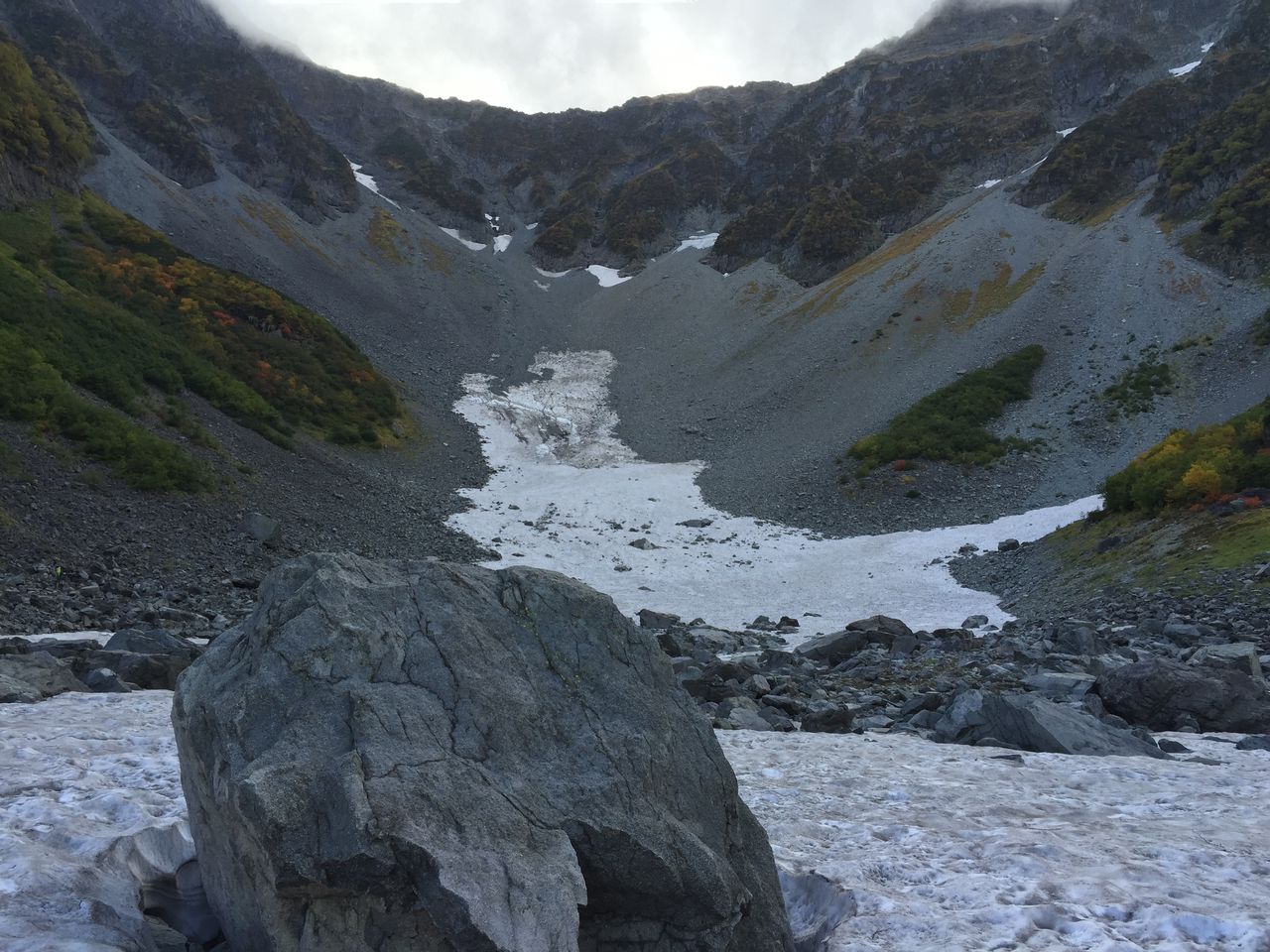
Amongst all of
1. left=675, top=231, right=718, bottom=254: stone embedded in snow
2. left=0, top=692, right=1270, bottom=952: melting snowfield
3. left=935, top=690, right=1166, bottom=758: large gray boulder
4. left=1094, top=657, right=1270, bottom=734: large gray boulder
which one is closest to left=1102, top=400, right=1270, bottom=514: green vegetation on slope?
left=1094, top=657, right=1270, bottom=734: large gray boulder

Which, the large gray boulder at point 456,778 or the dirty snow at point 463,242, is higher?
the dirty snow at point 463,242

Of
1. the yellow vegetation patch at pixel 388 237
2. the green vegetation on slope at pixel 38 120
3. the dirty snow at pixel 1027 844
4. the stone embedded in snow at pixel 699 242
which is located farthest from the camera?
the stone embedded in snow at pixel 699 242

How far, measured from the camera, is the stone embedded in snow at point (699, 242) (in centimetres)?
10669

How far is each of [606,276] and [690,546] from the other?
7650 centimetres

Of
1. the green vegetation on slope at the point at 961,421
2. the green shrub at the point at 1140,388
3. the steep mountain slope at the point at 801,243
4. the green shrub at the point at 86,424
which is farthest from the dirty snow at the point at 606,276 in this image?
the green shrub at the point at 86,424

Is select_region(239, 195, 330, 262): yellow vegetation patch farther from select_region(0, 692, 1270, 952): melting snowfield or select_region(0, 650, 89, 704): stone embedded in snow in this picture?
select_region(0, 692, 1270, 952): melting snowfield

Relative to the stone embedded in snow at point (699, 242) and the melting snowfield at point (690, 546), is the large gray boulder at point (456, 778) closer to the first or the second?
the melting snowfield at point (690, 546)

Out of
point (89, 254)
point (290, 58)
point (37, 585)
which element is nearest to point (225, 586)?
point (37, 585)

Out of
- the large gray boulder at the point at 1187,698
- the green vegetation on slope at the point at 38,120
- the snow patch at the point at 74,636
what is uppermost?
the green vegetation on slope at the point at 38,120

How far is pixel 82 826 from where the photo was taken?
5531mm

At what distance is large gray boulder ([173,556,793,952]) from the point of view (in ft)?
12.9

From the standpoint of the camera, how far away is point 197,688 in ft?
16.3

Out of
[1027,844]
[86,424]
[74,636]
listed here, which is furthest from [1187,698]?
[86,424]

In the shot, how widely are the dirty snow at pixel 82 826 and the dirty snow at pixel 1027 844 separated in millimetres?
4610
